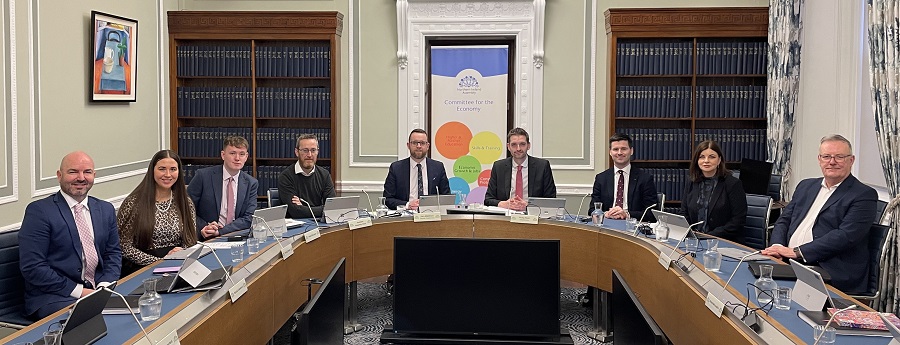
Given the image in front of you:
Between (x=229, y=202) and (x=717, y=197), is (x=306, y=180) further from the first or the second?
(x=717, y=197)

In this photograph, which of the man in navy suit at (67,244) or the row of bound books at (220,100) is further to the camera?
the row of bound books at (220,100)

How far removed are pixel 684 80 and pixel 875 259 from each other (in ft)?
11.0

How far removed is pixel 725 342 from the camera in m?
2.72

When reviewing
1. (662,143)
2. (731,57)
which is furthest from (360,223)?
(731,57)

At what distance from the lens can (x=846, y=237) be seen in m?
4.02

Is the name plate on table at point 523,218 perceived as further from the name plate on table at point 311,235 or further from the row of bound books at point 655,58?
the row of bound books at point 655,58

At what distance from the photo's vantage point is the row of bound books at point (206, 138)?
23.9 feet

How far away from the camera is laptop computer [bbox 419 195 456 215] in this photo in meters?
5.23

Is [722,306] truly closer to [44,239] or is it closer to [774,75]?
[44,239]

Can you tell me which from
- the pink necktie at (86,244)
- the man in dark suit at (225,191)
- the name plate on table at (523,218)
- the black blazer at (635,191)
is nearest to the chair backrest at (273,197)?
the man in dark suit at (225,191)

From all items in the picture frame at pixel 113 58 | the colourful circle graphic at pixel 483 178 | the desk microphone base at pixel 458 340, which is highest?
the picture frame at pixel 113 58

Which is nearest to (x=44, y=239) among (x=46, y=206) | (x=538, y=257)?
(x=46, y=206)

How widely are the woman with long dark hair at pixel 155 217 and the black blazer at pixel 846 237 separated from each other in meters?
3.25

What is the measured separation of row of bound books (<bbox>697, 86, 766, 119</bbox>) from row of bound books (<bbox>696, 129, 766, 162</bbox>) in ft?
0.43
